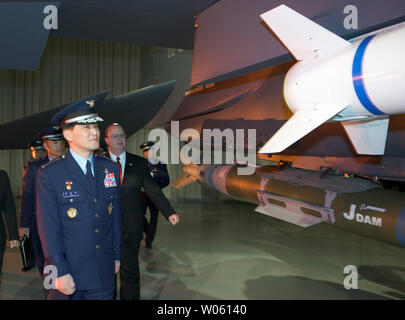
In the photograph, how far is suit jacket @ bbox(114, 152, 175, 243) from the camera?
11.2 ft

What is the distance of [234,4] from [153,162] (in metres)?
2.47

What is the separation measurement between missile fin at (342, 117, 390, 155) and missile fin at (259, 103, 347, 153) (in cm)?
63

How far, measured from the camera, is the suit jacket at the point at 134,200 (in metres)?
3.42

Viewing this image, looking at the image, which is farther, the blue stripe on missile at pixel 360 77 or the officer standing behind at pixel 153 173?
the officer standing behind at pixel 153 173

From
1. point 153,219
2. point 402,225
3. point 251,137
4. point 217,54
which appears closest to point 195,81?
point 217,54

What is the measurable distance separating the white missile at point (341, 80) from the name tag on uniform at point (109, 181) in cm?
98

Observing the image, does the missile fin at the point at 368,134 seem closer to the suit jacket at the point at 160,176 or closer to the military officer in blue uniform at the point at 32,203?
the suit jacket at the point at 160,176

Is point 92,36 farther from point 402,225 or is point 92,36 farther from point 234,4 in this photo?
point 402,225

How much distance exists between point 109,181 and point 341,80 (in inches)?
63.9

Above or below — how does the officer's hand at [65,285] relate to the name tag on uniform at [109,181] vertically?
below

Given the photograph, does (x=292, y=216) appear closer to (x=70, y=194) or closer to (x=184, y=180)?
(x=70, y=194)

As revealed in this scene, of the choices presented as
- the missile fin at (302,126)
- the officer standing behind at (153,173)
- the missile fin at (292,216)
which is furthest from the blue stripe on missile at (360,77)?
the officer standing behind at (153,173)

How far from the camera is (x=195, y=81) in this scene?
17.4 ft

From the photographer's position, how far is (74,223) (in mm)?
2281
